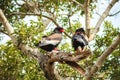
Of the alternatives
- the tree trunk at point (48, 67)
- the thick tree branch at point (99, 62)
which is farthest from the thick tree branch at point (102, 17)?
the thick tree branch at point (99, 62)

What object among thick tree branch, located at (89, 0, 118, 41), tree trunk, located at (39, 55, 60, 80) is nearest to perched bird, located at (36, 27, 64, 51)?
tree trunk, located at (39, 55, 60, 80)

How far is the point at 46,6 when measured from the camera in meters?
12.6

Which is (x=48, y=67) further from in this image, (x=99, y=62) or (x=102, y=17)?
(x=102, y=17)

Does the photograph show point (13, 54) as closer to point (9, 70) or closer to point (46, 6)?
point (9, 70)

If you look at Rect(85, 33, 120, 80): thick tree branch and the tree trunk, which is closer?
Rect(85, 33, 120, 80): thick tree branch

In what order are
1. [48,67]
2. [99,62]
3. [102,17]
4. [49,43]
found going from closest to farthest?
1. [99,62]
2. [48,67]
3. [49,43]
4. [102,17]

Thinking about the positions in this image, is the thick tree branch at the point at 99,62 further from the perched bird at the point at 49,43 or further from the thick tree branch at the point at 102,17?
the thick tree branch at the point at 102,17

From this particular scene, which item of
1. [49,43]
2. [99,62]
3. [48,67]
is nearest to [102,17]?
[49,43]

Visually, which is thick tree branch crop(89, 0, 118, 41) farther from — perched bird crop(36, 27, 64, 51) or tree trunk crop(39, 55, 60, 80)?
tree trunk crop(39, 55, 60, 80)

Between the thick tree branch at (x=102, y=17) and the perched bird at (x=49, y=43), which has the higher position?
the thick tree branch at (x=102, y=17)

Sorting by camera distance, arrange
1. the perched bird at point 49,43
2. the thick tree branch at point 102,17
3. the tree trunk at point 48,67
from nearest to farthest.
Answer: the tree trunk at point 48,67 < the perched bird at point 49,43 < the thick tree branch at point 102,17

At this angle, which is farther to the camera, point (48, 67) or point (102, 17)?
point (102, 17)

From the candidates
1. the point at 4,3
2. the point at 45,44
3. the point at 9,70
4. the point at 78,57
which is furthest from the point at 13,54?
the point at 78,57

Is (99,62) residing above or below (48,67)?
below
